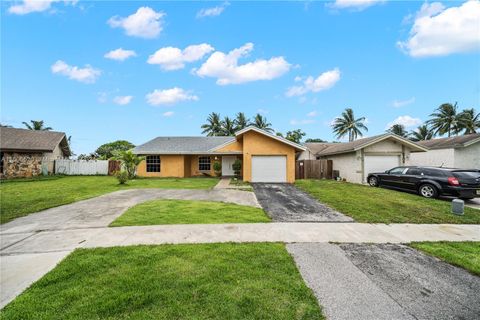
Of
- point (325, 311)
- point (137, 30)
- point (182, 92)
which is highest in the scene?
point (182, 92)

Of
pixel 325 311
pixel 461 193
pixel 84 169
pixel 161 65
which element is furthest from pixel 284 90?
pixel 84 169

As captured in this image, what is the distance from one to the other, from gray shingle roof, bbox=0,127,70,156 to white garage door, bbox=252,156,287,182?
800 inches

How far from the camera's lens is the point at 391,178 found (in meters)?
12.3

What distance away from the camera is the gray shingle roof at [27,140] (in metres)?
18.7

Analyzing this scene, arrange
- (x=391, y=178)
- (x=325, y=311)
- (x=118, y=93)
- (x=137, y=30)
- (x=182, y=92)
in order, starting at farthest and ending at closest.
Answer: (x=182, y=92) → (x=118, y=93) → (x=391, y=178) → (x=137, y=30) → (x=325, y=311)

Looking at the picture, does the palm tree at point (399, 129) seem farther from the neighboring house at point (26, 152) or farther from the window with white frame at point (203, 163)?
the neighboring house at point (26, 152)

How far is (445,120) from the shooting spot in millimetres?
32906

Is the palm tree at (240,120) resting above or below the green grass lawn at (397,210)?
above

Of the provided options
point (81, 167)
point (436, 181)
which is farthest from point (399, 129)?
point (81, 167)

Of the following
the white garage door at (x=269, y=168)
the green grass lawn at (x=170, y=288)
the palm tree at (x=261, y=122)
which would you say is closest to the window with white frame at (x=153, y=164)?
the white garage door at (x=269, y=168)

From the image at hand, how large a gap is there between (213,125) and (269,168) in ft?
84.5

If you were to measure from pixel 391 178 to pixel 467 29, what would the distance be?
781 cm

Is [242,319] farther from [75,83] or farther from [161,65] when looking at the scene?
[75,83]

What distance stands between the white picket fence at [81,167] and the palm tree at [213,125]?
20.3 m
